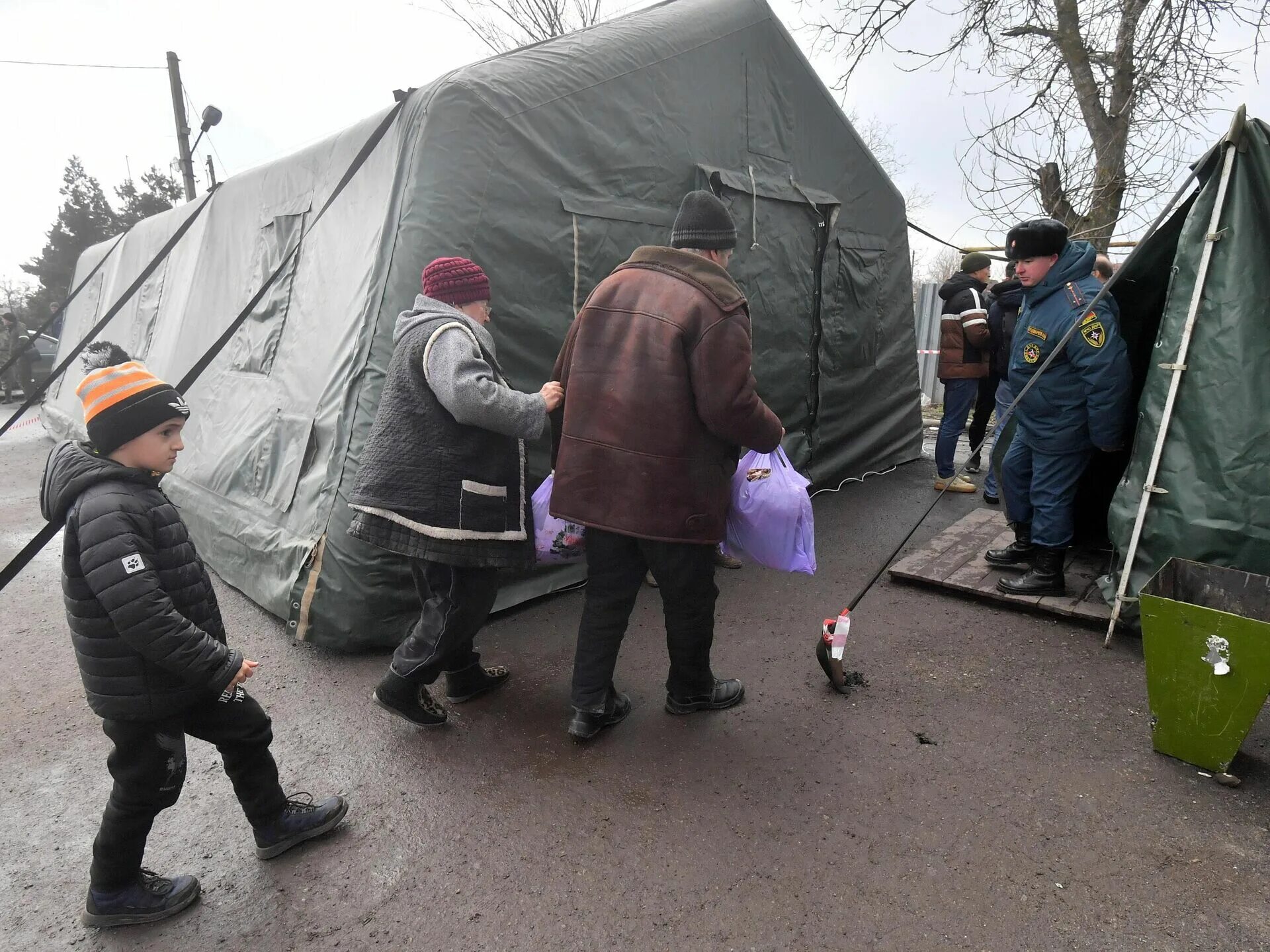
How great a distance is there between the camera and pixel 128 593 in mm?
1807

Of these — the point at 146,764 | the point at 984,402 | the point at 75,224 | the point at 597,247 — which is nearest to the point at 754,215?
the point at 597,247

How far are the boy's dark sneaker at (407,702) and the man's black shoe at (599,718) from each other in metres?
0.55

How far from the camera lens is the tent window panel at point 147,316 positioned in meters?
6.87

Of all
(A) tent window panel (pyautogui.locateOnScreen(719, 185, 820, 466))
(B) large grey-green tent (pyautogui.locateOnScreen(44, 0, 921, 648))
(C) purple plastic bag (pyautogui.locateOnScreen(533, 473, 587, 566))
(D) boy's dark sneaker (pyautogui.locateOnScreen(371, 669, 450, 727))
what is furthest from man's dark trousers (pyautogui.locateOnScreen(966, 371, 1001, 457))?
(D) boy's dark sneaker (pyautogui.locateOnScreen(371, 669, 450, 727))

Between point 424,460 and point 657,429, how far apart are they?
85 cm

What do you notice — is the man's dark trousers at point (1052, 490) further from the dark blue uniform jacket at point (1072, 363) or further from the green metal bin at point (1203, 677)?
the green metal bin at point (1203, 677)

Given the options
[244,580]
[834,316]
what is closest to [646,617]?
[244,580]

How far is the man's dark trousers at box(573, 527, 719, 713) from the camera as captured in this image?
2.70 metres

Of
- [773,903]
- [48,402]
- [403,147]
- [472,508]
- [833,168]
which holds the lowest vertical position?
[48,402]

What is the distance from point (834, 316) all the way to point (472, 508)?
4.32 m

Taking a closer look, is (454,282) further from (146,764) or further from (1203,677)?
(1203,677)

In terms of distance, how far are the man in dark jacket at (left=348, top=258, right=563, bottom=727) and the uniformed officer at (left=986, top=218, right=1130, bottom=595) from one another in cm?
259

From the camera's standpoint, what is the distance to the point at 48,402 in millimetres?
10367

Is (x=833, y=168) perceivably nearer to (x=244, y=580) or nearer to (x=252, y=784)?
(x=244, y=580)
